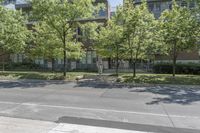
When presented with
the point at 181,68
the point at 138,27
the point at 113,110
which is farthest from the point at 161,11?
the point at 113,110

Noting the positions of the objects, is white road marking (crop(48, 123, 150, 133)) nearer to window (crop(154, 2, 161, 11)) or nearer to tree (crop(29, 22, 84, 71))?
tree (crop(29, 22, 84, 71))

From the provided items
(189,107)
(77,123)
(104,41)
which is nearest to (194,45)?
(104,41)

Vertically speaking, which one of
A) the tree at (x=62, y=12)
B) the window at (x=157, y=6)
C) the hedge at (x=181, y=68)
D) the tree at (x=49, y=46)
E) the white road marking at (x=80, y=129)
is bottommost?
the white road marking at (x=80, y=129)

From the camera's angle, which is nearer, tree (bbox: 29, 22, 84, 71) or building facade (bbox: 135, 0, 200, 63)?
tree (bbox: 29, 22, 84, 71)

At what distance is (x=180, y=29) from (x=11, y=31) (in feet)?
48.0

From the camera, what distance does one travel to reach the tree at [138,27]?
21438mm

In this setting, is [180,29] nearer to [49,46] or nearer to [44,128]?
[49,46]

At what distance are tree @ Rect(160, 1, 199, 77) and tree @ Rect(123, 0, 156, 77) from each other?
3.64 ft

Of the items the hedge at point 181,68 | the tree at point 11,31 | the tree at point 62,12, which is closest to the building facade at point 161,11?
the hedge at point 181,68

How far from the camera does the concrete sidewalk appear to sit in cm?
729

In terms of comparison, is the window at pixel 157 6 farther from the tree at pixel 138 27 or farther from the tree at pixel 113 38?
the tree at pixel 138 27

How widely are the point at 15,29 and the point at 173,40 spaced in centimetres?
1393

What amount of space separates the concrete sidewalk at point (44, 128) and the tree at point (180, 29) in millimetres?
14698

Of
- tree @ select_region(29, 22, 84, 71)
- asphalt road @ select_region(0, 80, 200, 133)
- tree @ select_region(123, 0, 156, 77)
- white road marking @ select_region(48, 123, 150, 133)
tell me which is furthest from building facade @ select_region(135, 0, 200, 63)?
white road marking @ select_region(48, 123, 150, 133)
